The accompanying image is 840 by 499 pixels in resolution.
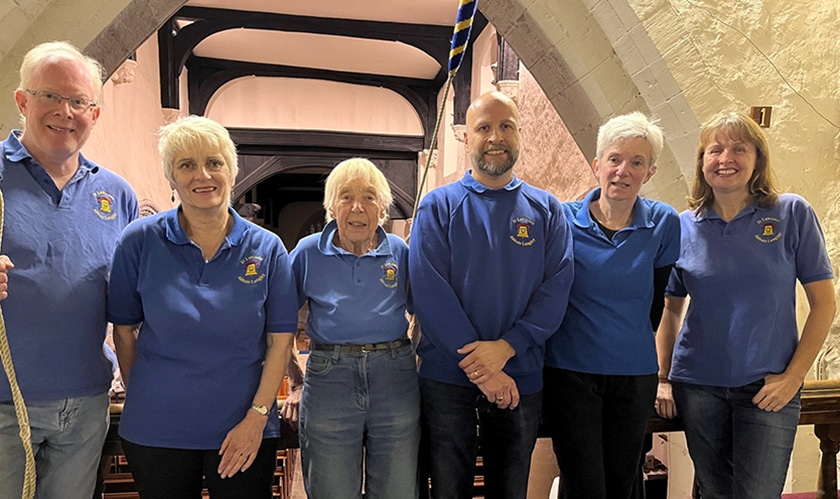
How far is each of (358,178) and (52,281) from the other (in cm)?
76

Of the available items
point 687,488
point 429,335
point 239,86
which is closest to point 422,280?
point 429,335

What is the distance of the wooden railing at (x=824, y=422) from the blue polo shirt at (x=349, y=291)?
2.64ft

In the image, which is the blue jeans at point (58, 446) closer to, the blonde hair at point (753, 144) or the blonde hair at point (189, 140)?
the blonde hair at point (189, 140)

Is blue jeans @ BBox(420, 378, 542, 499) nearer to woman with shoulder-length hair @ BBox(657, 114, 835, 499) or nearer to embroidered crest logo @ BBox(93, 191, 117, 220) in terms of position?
woman with shoulder-length hair @ BBox(657, 114, 835, 499)

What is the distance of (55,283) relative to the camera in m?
1.37

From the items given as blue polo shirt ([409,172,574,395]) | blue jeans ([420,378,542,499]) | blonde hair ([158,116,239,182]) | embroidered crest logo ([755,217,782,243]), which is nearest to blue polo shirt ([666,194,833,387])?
embroidered crest logo ([755,217,782,243])

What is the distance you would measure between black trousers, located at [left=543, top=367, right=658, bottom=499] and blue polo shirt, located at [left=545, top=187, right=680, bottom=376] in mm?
37

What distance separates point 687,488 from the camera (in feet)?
11.0

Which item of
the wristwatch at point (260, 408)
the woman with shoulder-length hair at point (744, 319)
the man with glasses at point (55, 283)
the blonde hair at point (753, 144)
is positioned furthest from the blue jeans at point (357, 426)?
the blonde hair at point (753, 144)

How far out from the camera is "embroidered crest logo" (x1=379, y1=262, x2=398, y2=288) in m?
1.53

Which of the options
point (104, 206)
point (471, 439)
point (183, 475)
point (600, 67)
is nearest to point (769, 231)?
point (471, 439)

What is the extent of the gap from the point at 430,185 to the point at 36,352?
8288mm

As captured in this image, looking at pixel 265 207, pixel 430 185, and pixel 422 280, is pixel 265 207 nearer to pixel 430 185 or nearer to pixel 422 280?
pixel 430 185

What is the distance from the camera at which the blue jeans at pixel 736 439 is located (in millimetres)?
1548
